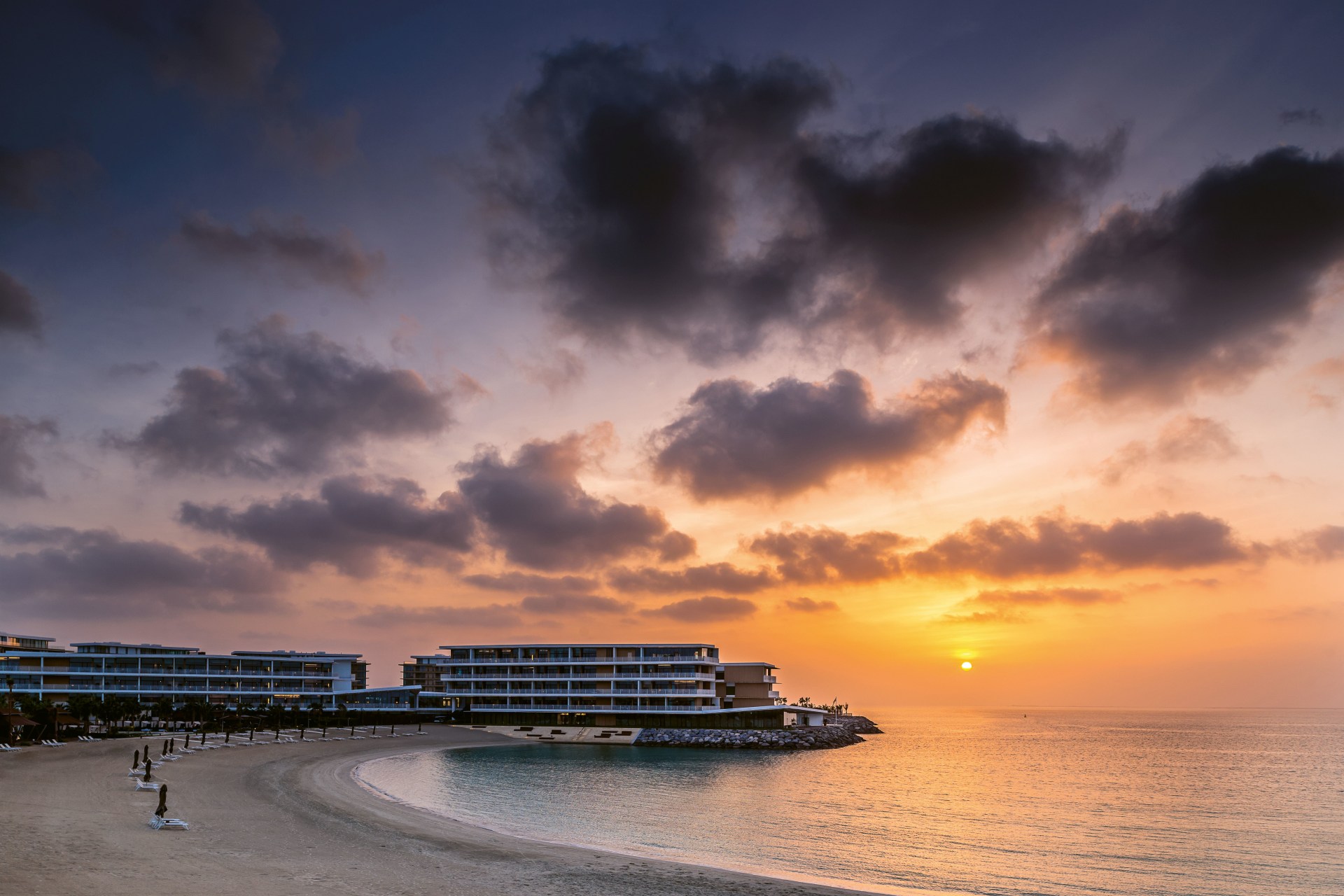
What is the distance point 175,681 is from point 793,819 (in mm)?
150884

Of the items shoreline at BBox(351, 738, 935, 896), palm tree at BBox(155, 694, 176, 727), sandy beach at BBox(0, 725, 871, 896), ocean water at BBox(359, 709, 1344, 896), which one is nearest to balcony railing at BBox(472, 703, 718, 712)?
ocean water at BBox(359, 709, 1344, 896)

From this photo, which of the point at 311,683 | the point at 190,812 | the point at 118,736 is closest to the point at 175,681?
the point at 311,683

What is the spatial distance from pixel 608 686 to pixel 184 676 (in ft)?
276

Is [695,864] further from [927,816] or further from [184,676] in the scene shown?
[184,676]

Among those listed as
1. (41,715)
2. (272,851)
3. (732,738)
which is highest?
(272,851)

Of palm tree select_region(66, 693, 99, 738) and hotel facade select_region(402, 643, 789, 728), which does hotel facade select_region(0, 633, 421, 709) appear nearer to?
hotel facade select_region(402, 643, 789, 728)

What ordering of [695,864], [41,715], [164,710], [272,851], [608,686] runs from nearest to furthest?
[272,851], [695,864], [41,715], [164,710], [608,686]

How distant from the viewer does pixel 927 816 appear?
69625 millimetres

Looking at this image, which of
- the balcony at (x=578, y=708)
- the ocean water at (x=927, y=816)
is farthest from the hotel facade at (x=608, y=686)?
the ocean water at (x=927, y=816)

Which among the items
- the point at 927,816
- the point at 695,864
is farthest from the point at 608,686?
the point at 695,864

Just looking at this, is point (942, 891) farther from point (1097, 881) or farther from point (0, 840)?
point (0, 840)

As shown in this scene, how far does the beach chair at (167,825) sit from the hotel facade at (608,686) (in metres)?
123

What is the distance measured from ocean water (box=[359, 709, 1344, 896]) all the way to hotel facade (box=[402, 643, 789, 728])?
101 ft

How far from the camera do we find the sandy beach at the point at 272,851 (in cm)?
3212
